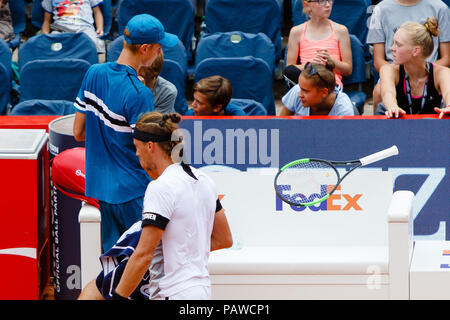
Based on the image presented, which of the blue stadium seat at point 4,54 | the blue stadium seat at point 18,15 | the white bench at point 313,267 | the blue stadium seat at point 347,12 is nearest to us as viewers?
the white bench at point 313,267

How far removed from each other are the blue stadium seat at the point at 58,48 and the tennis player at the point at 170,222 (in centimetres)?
422

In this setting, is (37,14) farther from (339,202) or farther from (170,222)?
(170,222)

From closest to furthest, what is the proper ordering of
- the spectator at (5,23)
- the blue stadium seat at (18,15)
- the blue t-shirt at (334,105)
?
the blue t-shirt at (334,105)
the spectator at (5,23)
the blue stadium seat at (18,15)

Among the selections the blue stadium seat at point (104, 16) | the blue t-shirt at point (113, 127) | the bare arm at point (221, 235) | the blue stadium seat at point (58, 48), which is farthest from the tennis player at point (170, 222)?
the blue stadium seat at point (104, 16)

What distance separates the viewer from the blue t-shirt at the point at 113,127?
4582mm

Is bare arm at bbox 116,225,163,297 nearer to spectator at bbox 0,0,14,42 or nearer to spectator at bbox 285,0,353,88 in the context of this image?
spectator at bbox 285,0,353,88

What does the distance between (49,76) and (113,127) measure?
312 centimetres

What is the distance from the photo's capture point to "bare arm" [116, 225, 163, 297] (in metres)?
3.69

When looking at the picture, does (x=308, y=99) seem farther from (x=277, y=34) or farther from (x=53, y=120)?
(x=277, y=34)

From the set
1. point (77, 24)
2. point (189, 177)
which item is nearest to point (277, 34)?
point (77, 24)

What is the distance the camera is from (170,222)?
3730mm

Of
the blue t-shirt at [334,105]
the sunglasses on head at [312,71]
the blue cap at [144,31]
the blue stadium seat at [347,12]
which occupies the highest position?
the blue cap at [144,31]

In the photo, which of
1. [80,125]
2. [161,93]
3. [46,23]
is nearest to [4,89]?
[46,23]

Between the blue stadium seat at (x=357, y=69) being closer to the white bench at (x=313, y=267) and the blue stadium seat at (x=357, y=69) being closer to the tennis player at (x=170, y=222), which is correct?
the white bench at (x=313, y=267)
